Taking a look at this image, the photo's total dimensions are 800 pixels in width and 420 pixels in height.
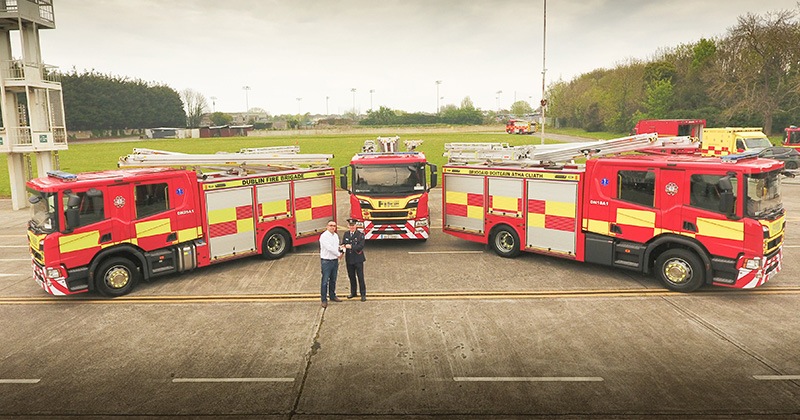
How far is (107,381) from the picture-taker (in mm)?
7395

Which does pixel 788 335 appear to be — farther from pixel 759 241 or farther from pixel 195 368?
pixel 195 368

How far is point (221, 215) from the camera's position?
42.0 feet

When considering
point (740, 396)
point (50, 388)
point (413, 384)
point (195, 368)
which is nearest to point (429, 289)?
point (413, 384)

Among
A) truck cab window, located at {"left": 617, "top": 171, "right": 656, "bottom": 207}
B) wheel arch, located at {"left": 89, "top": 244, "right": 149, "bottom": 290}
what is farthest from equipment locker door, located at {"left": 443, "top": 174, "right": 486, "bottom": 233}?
wheel arch, located at {"left": 89, "top": 244, "right": 149, "bottom": 290}

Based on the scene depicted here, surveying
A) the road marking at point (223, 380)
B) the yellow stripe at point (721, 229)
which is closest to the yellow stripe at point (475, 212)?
the yellow stripe at point (721, 229)

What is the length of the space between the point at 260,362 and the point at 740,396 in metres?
6.55

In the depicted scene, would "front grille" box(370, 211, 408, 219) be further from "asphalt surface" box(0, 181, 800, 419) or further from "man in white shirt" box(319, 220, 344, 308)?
"man in white shirt" box(319, 220, 344, 308)

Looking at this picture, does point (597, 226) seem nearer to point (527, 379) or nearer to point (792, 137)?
point (527, 379)

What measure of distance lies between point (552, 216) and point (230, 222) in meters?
7.83

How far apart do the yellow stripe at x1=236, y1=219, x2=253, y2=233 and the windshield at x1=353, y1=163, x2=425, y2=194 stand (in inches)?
116

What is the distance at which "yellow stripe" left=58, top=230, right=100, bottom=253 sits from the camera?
10383 mm

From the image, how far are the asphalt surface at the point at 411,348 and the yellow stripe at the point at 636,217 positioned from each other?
136 cm

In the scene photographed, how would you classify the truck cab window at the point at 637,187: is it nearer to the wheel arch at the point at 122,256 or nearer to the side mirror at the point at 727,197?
the side mirror at the point at 727,197

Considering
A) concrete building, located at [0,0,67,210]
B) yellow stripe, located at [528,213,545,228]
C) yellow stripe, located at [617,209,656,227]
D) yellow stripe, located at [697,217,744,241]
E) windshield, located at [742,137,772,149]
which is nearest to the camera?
yellow stripe, located at [697,217,744,241]
